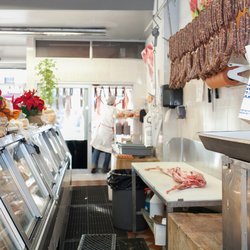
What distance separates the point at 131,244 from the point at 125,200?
21.6 inches

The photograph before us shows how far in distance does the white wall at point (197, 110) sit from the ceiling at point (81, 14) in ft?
2.81

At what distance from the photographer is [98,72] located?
22.1 feet

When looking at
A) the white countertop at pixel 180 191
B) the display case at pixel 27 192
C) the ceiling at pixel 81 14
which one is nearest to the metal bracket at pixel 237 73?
the white countertop at pixel 180 191

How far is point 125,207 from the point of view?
3818mm

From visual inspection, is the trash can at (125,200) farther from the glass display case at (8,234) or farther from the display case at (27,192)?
the glass display case at (8,234)

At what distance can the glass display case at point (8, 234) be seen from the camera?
1.62 meters

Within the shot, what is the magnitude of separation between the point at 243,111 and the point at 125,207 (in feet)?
7.66

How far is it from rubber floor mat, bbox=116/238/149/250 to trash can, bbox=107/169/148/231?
0.86 ft

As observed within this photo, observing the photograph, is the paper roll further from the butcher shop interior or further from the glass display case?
the glass display case

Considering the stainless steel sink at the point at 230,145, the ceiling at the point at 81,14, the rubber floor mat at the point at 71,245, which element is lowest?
the rubber floor mat at the point at 71,245

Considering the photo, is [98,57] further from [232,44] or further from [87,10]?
[232,44]

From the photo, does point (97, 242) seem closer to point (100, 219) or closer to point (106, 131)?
point (100, 219)

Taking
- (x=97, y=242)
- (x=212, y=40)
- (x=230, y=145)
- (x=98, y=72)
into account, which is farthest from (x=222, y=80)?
A: (x=98, y=72)

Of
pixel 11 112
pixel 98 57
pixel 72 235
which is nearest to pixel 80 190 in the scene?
pixel 72 235
